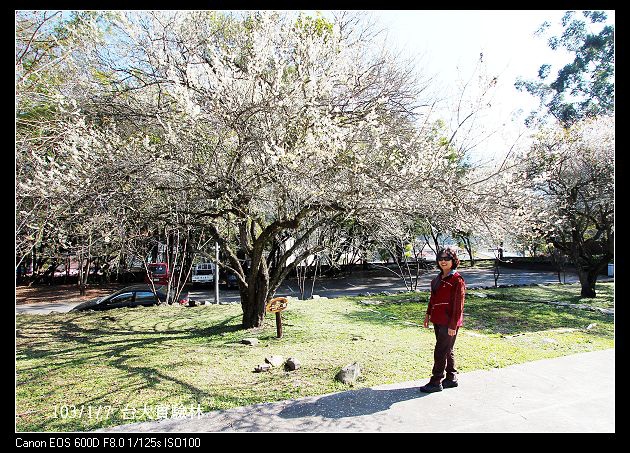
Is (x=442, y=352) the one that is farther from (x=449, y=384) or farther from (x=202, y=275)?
(x=202, y=275)

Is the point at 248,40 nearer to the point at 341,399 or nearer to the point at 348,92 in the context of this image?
the point at 348,92

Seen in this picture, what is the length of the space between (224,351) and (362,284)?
1861 centimetres

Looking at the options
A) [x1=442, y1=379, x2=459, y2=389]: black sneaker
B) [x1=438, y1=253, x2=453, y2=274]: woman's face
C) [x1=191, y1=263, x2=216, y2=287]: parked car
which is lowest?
[x1=442, y1=379, x2=459, y2=389]: black sneaker

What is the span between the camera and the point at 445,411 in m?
4.02

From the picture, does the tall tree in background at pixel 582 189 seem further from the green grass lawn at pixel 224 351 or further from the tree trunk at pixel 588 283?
the green grass lawn at pixel 224 351

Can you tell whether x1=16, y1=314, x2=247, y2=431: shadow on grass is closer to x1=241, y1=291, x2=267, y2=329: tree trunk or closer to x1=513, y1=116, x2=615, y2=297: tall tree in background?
x1=241, y1=291, x2=267, y2=329: tree trunk

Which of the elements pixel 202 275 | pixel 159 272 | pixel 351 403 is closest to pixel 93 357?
pixel 351 403

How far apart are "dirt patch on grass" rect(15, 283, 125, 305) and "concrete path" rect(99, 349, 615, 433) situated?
1907 centimetres

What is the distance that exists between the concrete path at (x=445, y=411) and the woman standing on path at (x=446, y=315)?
157 mm

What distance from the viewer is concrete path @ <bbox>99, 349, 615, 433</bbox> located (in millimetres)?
3715

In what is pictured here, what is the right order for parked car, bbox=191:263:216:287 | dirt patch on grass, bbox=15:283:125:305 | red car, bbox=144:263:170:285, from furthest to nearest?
parked car, bbox=191:263:216:287 < dirt patch on grass, bbox=15:283:125:305 < red car, bbox=144:263:170:285

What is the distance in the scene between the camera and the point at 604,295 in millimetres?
13641

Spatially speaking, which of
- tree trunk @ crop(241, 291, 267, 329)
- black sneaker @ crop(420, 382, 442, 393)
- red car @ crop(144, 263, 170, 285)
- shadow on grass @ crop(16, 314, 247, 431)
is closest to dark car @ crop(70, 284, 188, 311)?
shadow on grass @ crop(16, 314, 247, 431)
